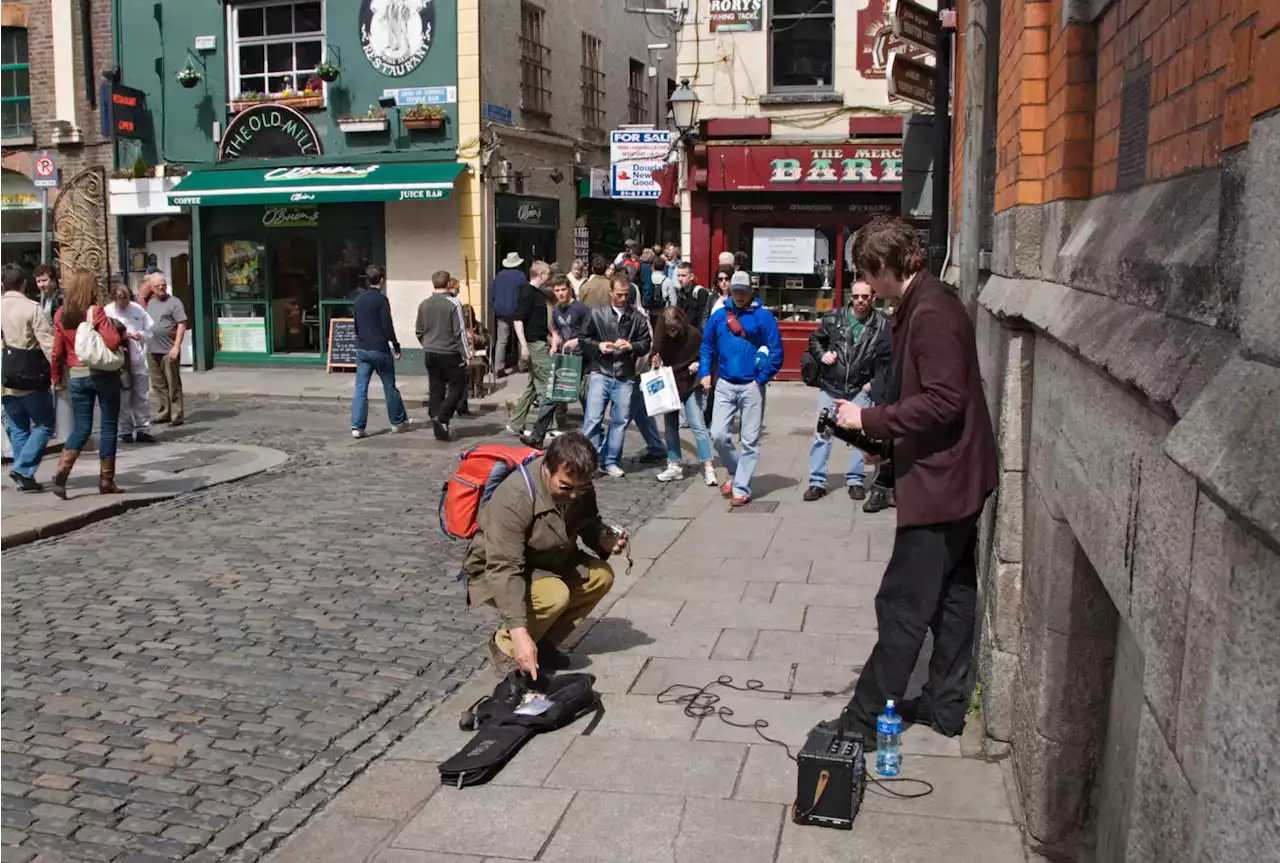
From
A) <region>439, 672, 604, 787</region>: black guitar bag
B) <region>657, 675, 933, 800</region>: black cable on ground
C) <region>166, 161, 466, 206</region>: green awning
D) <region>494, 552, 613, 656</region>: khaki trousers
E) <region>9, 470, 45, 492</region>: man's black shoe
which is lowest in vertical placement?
<region>657, 675, 933, 800</region>: black cable on ground

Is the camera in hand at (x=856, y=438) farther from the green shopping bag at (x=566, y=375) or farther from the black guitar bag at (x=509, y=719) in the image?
the green shopping bag at (x=566, y=375)

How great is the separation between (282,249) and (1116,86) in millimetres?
18862

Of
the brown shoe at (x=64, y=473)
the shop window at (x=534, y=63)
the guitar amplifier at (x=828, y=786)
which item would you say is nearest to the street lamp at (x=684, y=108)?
the shop window at (x=534, y=63)

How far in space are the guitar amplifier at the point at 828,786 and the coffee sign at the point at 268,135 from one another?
1776 cm

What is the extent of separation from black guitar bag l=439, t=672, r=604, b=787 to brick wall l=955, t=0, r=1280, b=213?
270 cm

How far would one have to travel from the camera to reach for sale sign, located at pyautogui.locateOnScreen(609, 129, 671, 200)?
1797cm

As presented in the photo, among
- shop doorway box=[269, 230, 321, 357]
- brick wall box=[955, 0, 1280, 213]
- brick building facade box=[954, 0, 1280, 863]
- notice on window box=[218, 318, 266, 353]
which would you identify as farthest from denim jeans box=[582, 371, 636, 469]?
notice on window box=[218, 318, 266, 353]

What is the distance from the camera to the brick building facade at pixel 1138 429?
1.69 metres

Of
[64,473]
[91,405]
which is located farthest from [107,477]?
[91,405]

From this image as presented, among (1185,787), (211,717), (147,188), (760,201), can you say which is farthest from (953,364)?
(147,188)

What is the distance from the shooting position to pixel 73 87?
2152 centimetres

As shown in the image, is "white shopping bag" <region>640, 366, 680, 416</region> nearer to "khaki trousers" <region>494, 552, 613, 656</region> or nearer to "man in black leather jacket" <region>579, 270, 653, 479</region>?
"man in black leather jacket" <region>579, 270, 653, 479</region>

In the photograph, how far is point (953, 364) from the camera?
4566 mm

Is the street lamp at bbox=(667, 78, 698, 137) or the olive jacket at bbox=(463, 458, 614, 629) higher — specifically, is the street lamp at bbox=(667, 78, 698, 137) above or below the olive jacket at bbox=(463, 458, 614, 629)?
above
